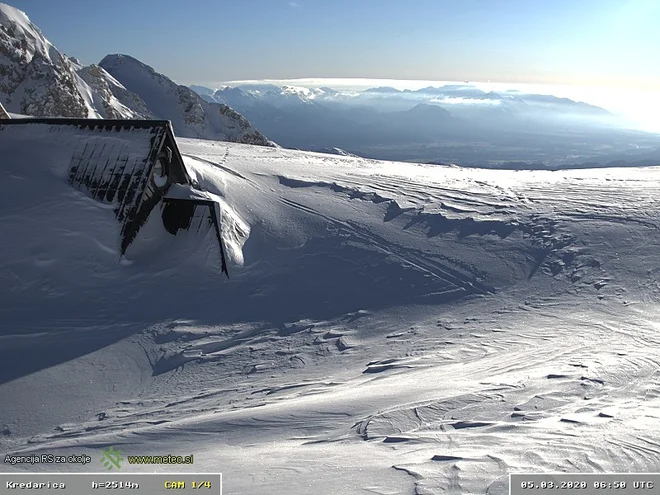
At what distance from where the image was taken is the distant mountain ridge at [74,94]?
50562 millimetres

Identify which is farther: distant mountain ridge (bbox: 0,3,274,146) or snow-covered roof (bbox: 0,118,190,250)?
distant mountain ridge (bbox: 0,3,274,146)

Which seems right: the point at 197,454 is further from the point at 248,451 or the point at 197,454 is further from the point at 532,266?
the point at 532,266

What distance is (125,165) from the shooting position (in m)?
14.0

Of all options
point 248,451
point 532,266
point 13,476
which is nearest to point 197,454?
point 248,451

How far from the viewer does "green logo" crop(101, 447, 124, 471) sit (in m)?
6.95

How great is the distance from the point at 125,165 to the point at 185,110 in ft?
228

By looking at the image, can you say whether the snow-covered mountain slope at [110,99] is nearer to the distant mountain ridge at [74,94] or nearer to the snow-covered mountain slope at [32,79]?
the distant mountain ridge at [74,94]

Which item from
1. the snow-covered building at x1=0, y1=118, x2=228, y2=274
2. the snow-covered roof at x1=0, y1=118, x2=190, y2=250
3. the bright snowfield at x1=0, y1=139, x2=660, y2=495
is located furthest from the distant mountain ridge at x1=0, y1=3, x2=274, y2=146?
the bright snowfield at x1=0, y1=139, x2=660, y2=495

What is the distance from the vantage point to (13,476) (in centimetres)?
636

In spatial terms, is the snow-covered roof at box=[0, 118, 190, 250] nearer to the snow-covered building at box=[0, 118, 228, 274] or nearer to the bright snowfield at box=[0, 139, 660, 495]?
the snow-covered building at box=[0, 118, 228, 274]

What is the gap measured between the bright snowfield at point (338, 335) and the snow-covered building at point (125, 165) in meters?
0.36

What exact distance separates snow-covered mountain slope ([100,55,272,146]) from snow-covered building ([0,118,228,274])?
55847mm

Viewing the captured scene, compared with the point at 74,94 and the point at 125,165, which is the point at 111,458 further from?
the point at 74,94

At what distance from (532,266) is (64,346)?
40.2 ft
